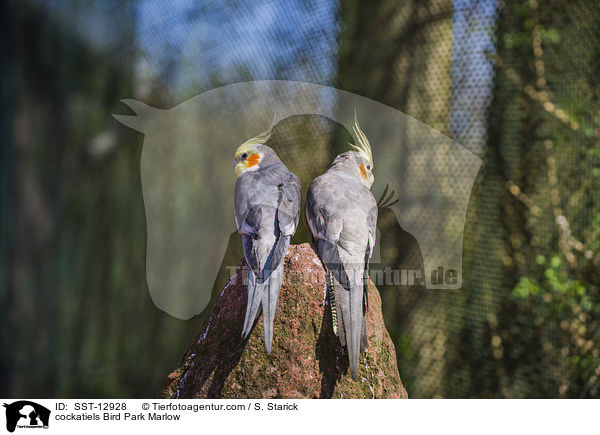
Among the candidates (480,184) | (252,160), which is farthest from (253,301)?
(480,184)

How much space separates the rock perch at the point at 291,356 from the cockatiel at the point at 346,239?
39mm

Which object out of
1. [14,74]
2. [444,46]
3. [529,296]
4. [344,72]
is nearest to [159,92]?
[344,72]

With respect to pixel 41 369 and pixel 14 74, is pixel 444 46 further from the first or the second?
pixel 41 369

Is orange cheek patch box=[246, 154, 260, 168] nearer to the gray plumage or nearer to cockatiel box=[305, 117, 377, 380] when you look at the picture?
the gray plumage

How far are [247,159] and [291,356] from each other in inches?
13.7

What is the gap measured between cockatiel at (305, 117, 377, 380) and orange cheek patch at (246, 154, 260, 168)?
11 centimetres

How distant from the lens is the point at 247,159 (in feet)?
2.39

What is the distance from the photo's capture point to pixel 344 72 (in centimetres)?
101

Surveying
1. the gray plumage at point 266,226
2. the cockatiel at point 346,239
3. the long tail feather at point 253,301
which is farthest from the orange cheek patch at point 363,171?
the long tail feather at point 253,301

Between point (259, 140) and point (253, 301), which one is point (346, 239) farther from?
point (259, 140)

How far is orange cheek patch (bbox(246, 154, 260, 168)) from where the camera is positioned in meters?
0.73

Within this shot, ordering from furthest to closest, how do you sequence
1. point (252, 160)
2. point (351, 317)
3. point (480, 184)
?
1. point (480, 184)
2. point (252, 160)
3. point (351, 317)

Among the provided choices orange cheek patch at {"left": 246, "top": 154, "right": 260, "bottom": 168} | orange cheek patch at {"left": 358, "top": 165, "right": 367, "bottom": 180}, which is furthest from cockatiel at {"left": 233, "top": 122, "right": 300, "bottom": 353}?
orange cheek patch at {"left": 358, "top": 165, "right": 367, "bottom": 180}

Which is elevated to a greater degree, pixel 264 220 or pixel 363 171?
pixel 363 171
